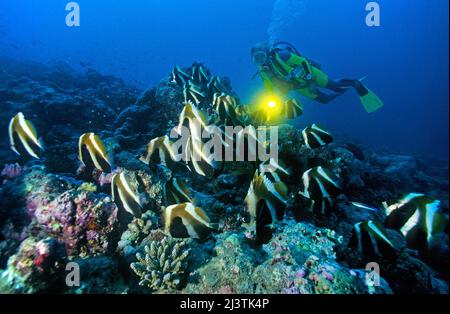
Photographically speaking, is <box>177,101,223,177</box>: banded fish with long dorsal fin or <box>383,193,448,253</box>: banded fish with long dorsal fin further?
<box>177,101,223,177</box>: banded fish with long dorsal fin

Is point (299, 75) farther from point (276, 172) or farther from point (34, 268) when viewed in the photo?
point (34, 268)

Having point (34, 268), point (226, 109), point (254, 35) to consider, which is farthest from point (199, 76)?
point (254, 35)

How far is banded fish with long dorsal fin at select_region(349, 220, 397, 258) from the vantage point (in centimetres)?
245

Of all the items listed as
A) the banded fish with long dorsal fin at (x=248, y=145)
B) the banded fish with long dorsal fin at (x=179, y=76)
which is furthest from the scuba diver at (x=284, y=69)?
the banded fish with long dorsal fin at (x=248, y=145)

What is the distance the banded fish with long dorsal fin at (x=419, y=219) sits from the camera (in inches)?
88.9

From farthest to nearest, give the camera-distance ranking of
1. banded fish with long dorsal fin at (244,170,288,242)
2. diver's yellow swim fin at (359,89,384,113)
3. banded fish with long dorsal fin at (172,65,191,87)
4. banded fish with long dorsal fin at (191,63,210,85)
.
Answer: diver's yellow swim fin at (359,89,384,113) < banded fish with long dorsal fin at (191,63,210,85) < banded fish with long dorsal fin at (172,65,191,87) < banded fish with long dorsal fin at (244,170,288,242)

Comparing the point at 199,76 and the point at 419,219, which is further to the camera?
the point at 199,76

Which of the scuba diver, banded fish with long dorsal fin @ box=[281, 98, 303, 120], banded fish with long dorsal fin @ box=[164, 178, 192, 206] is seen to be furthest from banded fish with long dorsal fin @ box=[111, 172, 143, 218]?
the scuba diver

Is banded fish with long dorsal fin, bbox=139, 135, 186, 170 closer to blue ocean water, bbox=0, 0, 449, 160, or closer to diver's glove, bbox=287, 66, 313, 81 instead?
diver's glove, bbox=287, 66, 313, 81

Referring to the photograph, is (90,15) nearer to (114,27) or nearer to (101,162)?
(114,27)

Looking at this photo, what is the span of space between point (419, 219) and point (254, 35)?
4984 inches

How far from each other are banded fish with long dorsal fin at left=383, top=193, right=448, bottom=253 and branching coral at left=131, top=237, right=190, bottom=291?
8.04ft

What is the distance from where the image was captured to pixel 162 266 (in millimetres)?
3312

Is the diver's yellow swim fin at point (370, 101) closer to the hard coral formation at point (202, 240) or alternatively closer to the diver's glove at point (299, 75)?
the diver's glove at point (299, 75)
